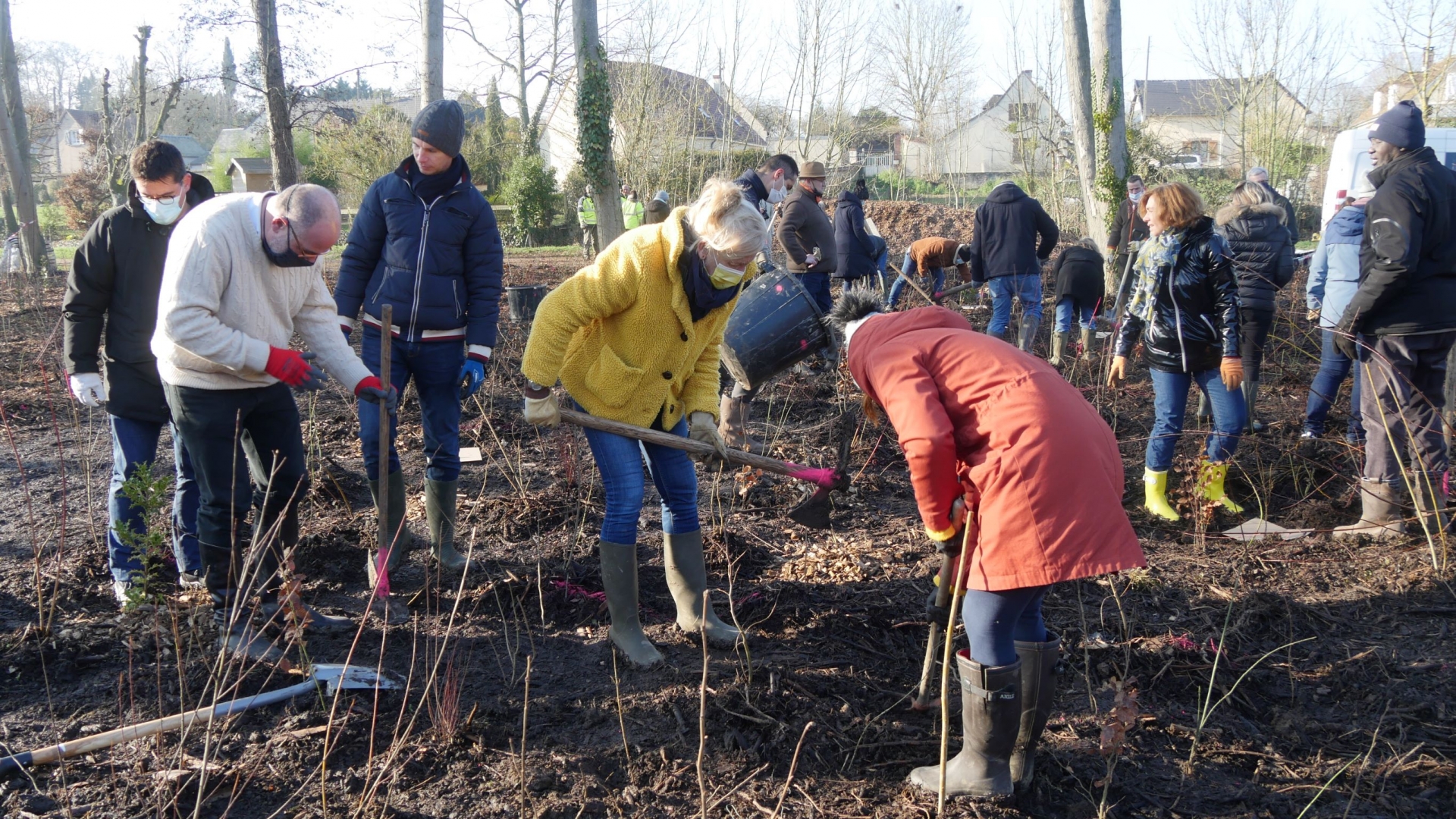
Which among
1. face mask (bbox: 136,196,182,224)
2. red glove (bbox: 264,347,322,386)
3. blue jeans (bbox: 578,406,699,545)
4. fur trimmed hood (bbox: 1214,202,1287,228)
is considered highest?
fur trimmed hood (bbox: 1214,202,1287,228)

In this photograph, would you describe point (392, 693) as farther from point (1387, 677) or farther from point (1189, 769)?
point (1387, 677)

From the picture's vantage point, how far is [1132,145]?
13961 millimetres

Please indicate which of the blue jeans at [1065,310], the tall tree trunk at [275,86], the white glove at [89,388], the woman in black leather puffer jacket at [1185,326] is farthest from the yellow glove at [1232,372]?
the tall tree trunk at [275,86]

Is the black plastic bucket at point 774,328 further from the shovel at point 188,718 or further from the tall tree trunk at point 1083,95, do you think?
the tall tree trunk at point 1083,95

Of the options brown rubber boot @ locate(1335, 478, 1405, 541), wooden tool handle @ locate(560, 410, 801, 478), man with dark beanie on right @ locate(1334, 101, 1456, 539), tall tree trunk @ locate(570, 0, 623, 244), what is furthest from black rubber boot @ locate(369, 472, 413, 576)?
tall tree trunk @ locate(570, 0, 623, 244)

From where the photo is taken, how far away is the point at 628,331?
293 centimetres

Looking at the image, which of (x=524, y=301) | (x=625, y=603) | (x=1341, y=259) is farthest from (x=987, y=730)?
(x=524, y=301)

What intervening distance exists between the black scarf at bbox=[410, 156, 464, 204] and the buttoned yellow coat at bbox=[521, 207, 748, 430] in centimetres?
96

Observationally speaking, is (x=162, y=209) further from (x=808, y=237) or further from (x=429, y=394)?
(x=808, y=237)

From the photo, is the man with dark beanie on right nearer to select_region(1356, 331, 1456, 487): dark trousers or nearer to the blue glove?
select_region(1356, 331, 1456, 487): dark trousers

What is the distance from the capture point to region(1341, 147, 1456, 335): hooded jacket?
3.86 metres

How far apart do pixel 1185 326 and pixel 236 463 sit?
390cm

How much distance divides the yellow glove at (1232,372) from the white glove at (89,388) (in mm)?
4498

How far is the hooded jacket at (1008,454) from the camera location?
2139 millimetres
